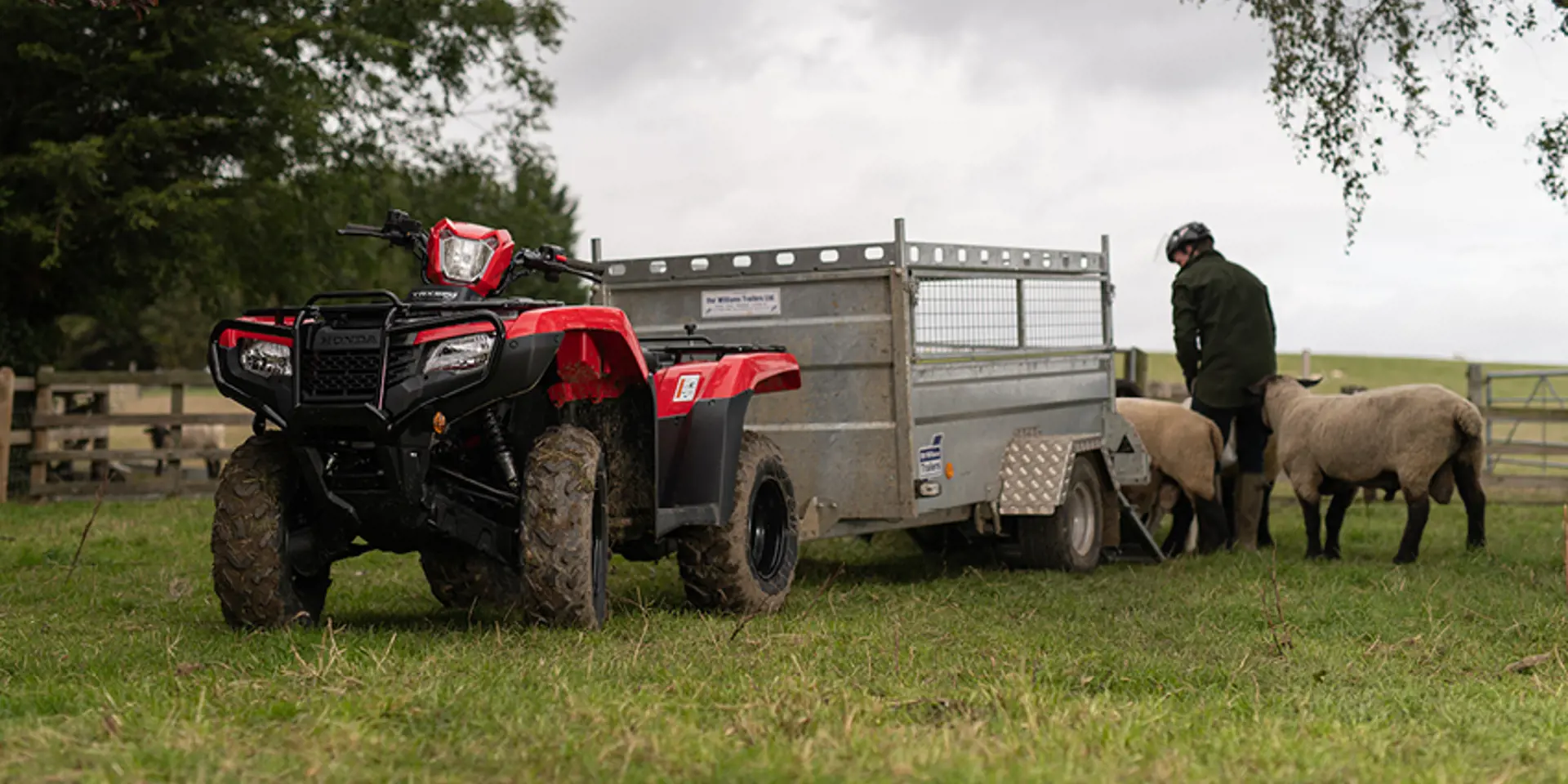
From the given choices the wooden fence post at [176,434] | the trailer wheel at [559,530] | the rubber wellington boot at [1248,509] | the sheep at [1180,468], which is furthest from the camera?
the wooden fence post at [176,434]

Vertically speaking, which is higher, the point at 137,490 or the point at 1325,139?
the point at 1325,139

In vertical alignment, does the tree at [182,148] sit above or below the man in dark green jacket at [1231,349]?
above

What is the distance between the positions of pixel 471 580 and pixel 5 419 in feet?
42.3

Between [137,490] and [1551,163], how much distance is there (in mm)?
15701

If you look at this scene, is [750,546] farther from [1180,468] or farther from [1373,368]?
[1373,368]

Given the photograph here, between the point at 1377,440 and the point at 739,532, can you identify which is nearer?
the point at 739,532

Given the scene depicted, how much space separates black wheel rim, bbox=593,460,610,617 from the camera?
7.23 metres

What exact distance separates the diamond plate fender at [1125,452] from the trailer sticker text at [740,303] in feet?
10.9

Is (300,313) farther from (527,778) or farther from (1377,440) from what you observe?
(1377,440)

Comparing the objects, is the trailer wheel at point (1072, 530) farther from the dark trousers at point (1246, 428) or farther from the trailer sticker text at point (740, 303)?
the trailer sticker text at point (740, 303)

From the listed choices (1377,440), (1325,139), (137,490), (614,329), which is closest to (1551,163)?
(1325,139)

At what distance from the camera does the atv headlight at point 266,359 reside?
6945mm

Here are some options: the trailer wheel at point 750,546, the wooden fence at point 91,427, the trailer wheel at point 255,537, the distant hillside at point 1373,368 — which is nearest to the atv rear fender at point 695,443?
the trailer wheel at point 750,546

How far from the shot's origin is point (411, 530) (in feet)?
23.4
